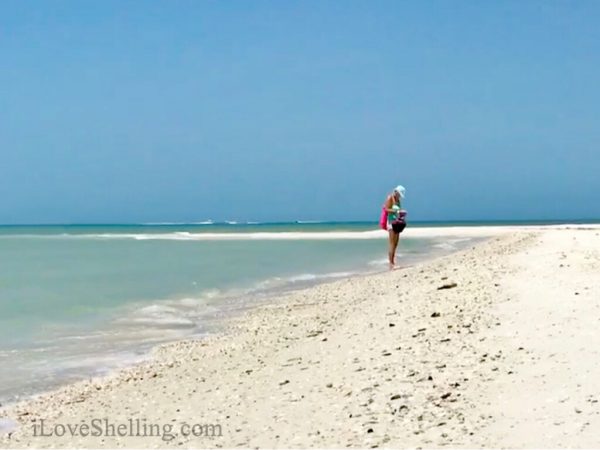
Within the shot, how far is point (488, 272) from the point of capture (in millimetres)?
13117

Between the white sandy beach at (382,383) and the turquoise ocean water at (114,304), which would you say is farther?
the turquoise ocean water at (114,304)

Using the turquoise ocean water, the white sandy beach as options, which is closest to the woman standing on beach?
the turquoise ocean water

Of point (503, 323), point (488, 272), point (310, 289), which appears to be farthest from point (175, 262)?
point (503, 323)

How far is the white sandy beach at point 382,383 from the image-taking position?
510cm

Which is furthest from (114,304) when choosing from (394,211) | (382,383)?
(382,383)

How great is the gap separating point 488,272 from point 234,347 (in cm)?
558

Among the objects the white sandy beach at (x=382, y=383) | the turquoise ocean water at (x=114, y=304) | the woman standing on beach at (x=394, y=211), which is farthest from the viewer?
the woman standing on beach at (x=394, y=211)

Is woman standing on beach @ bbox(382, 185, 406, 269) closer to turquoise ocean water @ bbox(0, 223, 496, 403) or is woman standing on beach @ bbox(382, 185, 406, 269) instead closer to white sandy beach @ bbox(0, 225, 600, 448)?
turquoise ocean water @ bbox(0, 223, 496, 403)

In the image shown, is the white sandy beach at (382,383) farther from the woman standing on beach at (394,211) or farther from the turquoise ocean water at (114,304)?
the woman standing on beach at (394,211)

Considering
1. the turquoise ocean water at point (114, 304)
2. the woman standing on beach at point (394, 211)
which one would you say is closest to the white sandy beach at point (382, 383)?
the turquoise ocean water at point (114, 304)

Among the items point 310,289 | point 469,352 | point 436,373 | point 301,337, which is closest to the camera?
point 436,373

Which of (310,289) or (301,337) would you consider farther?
(310,289)

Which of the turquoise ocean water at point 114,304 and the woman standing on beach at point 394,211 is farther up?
the woman standing on beach at point 394,211

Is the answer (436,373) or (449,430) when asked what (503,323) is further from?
(449,430)
